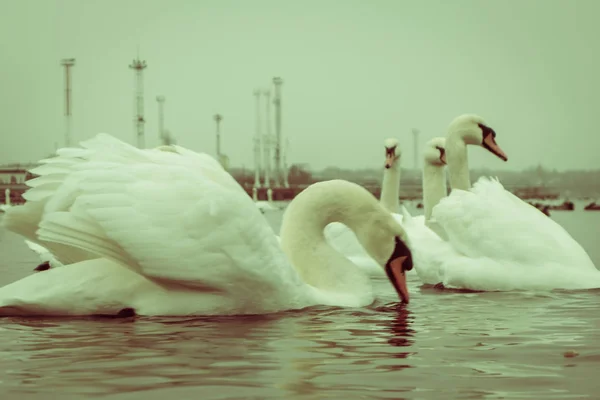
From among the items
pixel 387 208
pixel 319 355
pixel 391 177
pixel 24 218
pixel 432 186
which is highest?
pixel 391 177

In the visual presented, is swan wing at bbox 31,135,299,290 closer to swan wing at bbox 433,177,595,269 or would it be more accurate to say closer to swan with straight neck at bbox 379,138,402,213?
swan wing at bbox 433,177,595,269

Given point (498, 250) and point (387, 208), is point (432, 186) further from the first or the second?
point (498, 250)

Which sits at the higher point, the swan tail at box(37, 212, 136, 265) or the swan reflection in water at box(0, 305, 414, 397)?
the swan tail at box(37, 212, 136, 265)

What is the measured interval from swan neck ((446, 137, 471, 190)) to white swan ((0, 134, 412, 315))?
16.1 ft

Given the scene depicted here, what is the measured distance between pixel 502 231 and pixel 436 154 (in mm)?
4482

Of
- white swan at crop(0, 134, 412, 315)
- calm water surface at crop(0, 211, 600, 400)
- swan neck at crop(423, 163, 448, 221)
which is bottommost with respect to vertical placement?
calm water surface at crop(0, 211, 600, 400)

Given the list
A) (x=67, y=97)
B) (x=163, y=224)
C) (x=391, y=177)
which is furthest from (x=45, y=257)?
(x=67, y=97)

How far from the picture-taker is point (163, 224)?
7.93 metres

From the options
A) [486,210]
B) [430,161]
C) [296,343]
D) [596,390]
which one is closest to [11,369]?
[296,343]

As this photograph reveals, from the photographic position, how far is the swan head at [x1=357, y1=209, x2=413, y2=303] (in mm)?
9148

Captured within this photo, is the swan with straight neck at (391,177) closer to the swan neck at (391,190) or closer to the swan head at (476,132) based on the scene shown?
the swan neck at (391,190)

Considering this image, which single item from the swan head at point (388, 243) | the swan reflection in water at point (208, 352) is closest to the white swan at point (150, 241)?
the swan reflection in water at point (208, 352)

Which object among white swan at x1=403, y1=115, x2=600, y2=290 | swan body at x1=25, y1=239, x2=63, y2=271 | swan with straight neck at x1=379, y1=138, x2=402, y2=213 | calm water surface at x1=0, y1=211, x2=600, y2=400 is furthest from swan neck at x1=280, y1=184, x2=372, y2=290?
swan with straight neck at x1=379, y1=138, x2=402, y2=213

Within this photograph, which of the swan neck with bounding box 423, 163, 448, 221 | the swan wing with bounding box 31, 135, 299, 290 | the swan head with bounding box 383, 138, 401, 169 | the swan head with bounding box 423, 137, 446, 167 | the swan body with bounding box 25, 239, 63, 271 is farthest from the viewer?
the swan head with bounding box 383, 138, 401, 169
